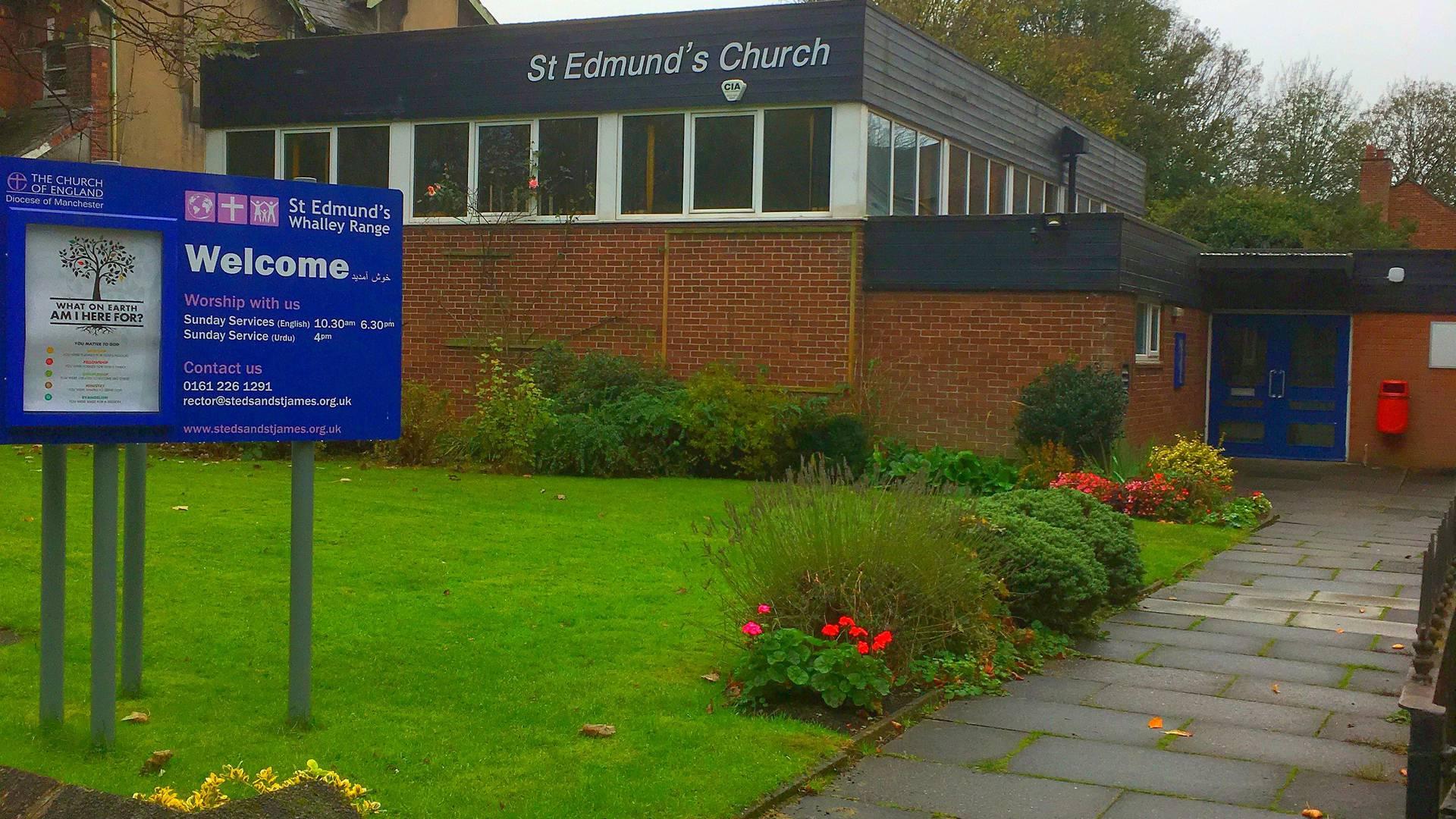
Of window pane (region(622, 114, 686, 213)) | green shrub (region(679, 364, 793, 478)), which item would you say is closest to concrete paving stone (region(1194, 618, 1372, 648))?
green shrub (region(679, 364, 793, 478))

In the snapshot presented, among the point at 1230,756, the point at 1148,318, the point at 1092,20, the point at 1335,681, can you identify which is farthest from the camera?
the point at 1092,20

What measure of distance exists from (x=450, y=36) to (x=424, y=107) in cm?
107

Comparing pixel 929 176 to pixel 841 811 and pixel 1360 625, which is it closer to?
pixel 1360 625

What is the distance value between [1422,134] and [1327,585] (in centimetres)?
4805

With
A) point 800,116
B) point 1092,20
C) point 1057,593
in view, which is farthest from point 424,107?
point 1092,20

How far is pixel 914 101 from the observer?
19.9m

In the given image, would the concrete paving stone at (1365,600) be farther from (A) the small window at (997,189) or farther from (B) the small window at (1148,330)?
(A) the small window at (997,189)

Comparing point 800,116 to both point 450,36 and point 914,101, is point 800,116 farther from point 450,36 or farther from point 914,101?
point 450,36

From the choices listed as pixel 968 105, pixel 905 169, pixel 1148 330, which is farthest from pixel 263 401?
pixel 968 105

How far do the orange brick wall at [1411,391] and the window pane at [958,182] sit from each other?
6391 millimetres

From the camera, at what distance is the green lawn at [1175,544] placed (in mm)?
11445

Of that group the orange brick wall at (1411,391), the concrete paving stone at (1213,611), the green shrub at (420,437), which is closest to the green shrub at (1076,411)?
the concrete paving stone at (1213,611)

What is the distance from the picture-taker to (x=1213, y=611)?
966 cm

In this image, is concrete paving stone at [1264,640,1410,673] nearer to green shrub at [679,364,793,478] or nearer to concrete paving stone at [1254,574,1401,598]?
concrete paving stone at [1254,574,1401,598]
